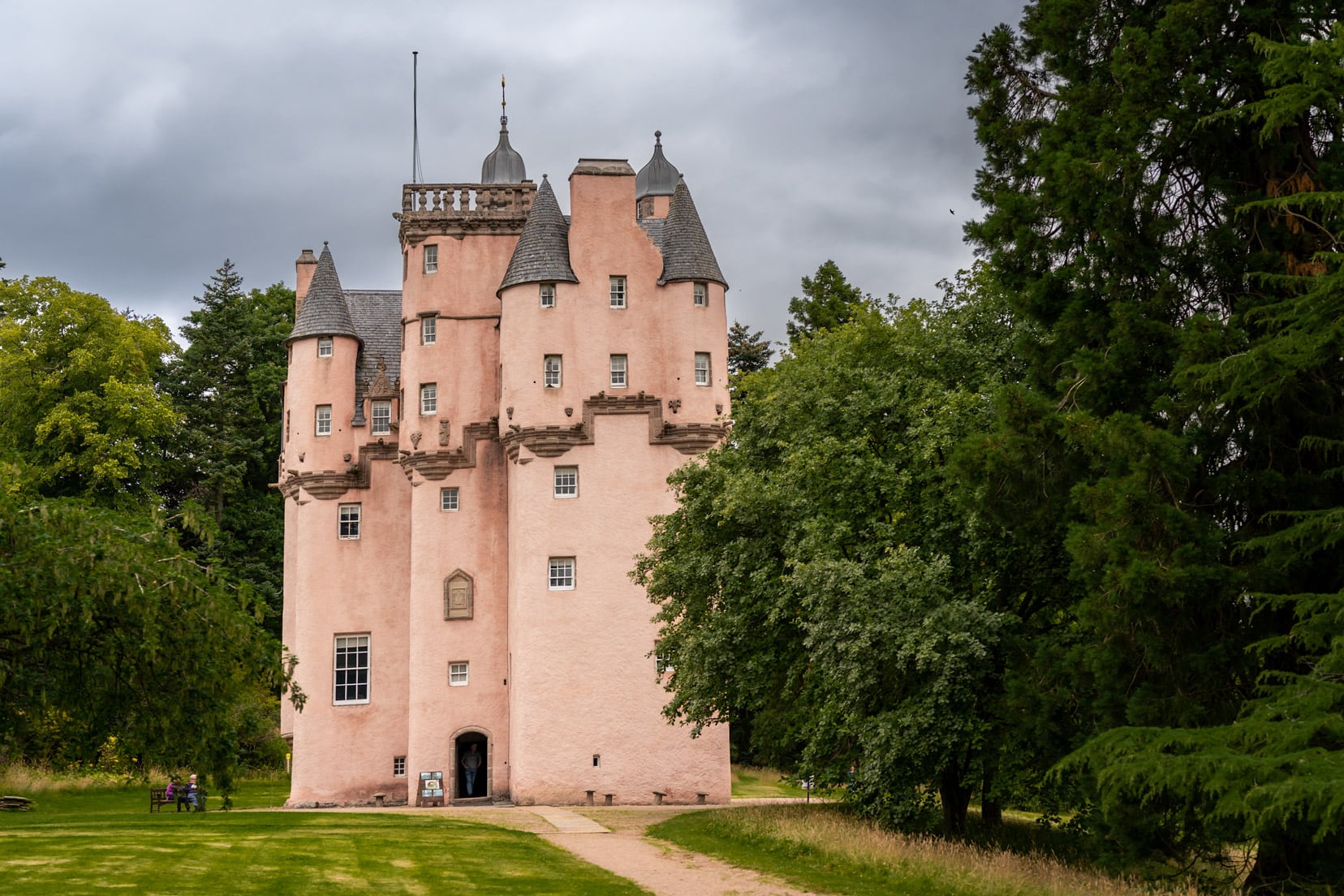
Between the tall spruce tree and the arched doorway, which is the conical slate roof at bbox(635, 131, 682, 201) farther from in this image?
the tall spruce tree

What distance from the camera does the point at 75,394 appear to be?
53.9 m

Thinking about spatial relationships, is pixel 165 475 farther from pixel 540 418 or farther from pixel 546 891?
pixel 546 891

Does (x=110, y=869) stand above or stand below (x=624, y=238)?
below

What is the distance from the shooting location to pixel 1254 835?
47.2ft

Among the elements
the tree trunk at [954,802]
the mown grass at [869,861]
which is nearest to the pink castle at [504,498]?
the mown grass at [869,861]

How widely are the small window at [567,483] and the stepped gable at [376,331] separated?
29.8 ft

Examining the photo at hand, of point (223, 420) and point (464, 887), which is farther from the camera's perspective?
point (223, 420)

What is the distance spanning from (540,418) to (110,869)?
2398 cm

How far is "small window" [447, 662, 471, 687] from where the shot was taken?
44.8m

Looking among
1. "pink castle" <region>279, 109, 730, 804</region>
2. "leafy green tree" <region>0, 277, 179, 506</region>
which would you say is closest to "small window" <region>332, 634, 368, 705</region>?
"pink castle" <region>279, 109, 730, 804</region>

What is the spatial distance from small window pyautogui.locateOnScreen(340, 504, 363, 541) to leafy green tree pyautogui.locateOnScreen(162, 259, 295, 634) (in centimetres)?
1320

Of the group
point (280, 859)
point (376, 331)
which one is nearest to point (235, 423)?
point (376, 331)

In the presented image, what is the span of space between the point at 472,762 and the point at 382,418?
38.4 ft

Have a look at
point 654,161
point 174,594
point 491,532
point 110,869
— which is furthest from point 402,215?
point 174,594
